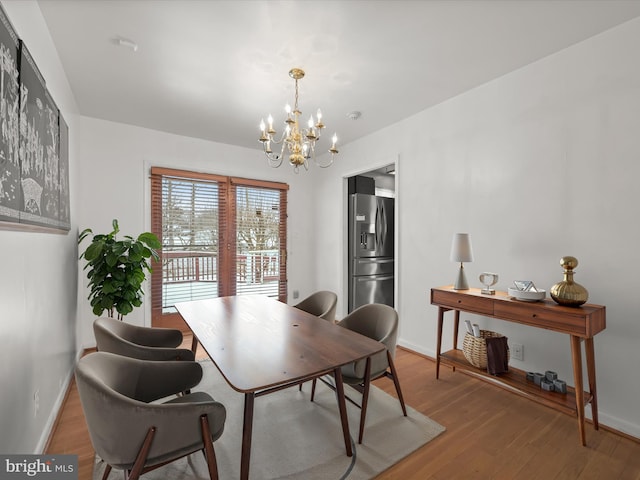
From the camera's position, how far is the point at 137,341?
2.29 meters

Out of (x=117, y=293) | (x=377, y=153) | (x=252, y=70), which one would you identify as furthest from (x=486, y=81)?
(x=117, y=293)

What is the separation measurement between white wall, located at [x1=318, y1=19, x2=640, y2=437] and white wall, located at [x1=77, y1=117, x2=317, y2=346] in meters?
2.61

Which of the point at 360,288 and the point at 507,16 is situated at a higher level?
the point at 507,16

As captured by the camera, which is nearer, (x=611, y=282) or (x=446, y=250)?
(x=611, y=282)

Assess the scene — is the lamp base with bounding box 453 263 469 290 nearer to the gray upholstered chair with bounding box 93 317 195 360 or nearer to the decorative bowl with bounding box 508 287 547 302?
the decorative bowl with bounding box 508 287 547 302

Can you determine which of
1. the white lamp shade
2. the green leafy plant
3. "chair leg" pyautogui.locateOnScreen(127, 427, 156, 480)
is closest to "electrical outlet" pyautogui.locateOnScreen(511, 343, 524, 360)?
the white lamp shade

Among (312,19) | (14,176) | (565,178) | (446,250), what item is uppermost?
(312,19)

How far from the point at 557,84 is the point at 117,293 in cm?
427

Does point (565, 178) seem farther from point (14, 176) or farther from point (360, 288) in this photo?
point (14, 176)

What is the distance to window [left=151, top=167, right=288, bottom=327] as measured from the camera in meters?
4.07

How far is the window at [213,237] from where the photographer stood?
13.4 feet

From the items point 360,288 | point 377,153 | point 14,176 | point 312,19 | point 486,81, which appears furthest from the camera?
point 360,288

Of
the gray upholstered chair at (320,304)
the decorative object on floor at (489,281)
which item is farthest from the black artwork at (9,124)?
the decorative object on floor at (489,281)

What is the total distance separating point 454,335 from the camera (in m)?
2.96
